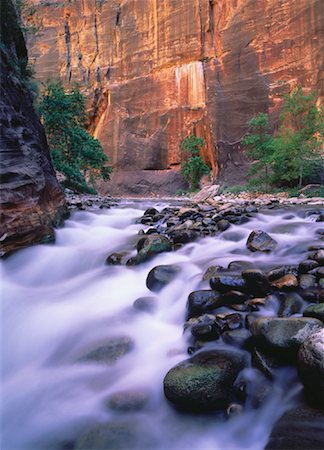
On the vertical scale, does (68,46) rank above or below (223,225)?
above

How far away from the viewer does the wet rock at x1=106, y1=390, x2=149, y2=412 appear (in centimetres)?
201

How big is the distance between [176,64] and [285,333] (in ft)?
90.4

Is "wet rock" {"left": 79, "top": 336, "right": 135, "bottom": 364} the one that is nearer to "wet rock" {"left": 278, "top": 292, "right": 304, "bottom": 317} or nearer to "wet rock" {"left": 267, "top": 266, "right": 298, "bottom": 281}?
"wet rock" {"left": 278, "top": 292, "right": 304, "bottom": 317}

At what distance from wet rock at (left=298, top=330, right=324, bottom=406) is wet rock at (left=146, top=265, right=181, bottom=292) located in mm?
1732

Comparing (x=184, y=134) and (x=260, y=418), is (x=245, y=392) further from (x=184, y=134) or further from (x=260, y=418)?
(x=184, y=134)

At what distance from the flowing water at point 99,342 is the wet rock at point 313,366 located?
0.42 feet

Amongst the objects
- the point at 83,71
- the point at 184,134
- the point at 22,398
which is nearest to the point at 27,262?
the point at 22,398

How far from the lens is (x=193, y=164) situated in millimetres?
22906

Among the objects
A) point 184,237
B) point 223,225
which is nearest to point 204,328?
point 184,237

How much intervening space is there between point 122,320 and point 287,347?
1.56 meters

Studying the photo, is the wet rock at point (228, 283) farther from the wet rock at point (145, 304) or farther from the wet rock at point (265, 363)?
the wet rock at point (265, 363)

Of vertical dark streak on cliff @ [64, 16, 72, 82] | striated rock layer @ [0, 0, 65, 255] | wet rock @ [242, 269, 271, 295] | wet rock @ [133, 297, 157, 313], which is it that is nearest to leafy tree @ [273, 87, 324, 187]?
striated rock layer @ [0, 0, 65, 255]

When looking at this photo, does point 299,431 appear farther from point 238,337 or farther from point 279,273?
point 279,273

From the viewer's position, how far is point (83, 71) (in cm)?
3100
